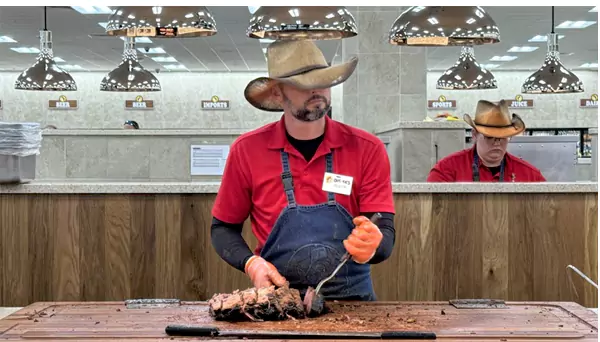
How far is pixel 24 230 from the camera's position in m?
3.97

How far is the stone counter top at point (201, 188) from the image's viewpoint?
3955mm

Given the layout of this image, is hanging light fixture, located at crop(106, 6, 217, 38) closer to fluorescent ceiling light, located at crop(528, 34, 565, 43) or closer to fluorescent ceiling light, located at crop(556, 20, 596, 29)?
fluorescent ceiling light, located at crop(556, 20, 596, 29)

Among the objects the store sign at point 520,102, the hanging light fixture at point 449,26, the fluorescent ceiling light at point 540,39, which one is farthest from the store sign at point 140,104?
the hanging light fixture at point 449,26

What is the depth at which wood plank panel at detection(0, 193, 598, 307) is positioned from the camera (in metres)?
3.97

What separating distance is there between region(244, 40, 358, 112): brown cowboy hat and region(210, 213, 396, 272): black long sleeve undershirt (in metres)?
0.51

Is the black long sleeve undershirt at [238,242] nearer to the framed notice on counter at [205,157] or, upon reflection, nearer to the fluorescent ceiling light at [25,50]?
the framed notice on counter at [205,157]

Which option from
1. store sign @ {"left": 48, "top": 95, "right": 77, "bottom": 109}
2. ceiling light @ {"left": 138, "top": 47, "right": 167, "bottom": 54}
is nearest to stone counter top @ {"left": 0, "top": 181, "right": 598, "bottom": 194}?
ceiling light @ {"left": 138, "top": 47, "right": 167, "bottom": 54}

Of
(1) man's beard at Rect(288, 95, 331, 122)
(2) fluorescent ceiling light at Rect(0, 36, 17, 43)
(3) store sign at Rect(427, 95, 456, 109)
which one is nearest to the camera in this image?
(1) man's beard at Rect(288, 95, 331, 122)

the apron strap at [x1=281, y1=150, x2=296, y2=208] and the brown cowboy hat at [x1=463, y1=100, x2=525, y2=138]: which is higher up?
the brown cowboy hat at [x1=463, y1=100, x2=525, y2=138]

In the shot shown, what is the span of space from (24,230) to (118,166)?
479 centimetres

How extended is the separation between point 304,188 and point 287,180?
7 centimetres

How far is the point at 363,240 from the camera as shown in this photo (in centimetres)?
233

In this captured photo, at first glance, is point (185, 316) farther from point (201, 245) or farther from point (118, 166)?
point (118, 166)

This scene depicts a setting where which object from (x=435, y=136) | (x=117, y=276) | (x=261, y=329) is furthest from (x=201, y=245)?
(x=435, y=136)
